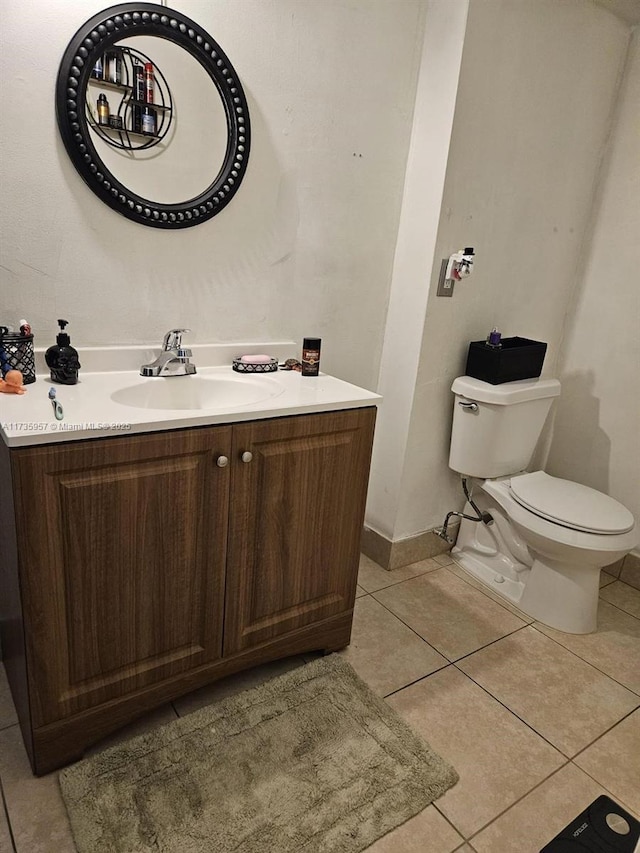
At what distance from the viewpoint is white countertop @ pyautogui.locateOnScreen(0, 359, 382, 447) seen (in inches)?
42.9

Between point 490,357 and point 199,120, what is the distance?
1.23 metres

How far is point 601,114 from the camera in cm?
219

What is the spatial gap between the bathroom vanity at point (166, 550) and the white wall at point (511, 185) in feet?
2.16

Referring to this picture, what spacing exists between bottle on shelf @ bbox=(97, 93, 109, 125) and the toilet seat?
174cm

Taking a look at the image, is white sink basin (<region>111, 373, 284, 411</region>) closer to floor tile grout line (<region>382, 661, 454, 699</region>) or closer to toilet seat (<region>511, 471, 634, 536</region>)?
floor tile grout line (<region>382, 661, 454, 699</region>)

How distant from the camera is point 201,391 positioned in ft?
5.30

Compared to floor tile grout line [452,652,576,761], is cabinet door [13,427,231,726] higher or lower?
higher

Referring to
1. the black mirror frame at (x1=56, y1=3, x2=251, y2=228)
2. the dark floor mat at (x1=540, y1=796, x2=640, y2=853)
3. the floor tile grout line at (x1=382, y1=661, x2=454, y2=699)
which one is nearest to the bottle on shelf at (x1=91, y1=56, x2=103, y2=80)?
the black mirror frame at (x1=56, y1=3, x2=251, y2=228)

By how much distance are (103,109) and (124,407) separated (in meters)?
0.76

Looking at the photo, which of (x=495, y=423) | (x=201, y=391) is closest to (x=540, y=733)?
(x=495, y=423)

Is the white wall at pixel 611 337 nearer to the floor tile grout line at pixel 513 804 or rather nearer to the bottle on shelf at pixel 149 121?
the floor tile grout line at pixel 513 804

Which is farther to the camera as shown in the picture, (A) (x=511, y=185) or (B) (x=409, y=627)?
(A) (x=511, y=185)

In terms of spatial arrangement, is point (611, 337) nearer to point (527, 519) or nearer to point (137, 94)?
point (527, 519)

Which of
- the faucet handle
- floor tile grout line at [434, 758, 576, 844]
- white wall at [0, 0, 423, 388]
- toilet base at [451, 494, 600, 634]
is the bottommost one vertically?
floor tile grout line at [434, 758, 576, 844]
